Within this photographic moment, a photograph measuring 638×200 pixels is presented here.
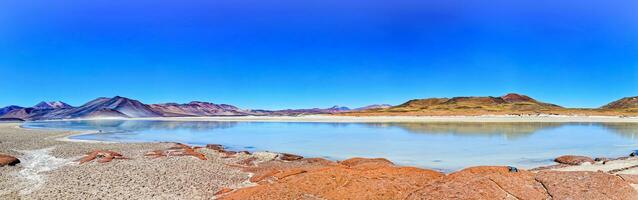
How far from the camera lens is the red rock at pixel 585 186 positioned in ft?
24.6

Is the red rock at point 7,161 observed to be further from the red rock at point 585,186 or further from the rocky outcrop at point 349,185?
the red rock at point 585,186

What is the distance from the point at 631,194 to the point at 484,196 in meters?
2.83

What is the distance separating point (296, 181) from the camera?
32.2 feet

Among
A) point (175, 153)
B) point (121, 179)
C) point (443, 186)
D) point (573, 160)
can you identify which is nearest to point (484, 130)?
point (573, 160)

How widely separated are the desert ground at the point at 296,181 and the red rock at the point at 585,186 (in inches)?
0.6

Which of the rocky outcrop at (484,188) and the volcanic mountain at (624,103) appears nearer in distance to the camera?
the rocky outcrop at (484,188)

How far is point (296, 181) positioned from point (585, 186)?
6194 millimetres

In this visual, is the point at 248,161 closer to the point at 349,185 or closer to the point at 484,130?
the point at 349,185

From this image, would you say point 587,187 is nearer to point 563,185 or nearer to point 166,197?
point 563,185

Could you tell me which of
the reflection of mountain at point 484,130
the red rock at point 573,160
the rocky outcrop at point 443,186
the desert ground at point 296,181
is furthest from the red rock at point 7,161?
the reflection of mountain at point 484,130

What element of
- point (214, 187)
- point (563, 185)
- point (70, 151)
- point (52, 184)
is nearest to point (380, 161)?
point (214, 187)

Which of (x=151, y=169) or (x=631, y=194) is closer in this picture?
(x=631, y=194)

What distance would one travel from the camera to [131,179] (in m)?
12.3

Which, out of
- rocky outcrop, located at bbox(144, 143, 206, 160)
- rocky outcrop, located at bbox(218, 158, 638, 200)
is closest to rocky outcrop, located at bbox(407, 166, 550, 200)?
rocky outcrop, located at bbox(218, 158, 638, 200)
